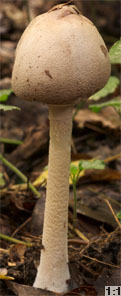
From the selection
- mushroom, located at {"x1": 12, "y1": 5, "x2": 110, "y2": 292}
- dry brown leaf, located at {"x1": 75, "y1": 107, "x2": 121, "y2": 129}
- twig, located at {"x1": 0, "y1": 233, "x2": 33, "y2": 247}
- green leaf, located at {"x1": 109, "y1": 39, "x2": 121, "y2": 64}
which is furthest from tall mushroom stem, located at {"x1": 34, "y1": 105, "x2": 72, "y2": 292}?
dry brown leaf, located at {"x1": 75, "y1": 107, "x2": 121, "y2": 129}

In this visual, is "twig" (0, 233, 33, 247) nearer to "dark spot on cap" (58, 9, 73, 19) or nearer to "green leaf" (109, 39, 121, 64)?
"green leaf" (109, 39, 121, 64)

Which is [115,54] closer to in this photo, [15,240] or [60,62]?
[60,62]

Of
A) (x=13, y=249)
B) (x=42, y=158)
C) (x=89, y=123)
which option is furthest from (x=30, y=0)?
(x=13, y=249)

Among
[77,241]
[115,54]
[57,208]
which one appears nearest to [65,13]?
[115,54]

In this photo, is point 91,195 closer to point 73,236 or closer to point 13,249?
point 73,236

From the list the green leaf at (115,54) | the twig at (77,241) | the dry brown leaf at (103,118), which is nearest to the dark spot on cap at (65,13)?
the green leaf at (115,54)
